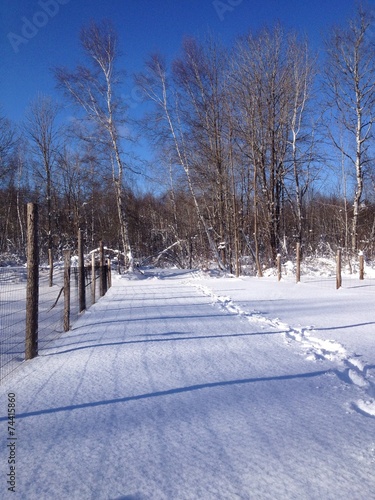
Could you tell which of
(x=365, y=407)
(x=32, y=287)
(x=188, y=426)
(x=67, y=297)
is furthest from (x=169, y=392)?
(x=67, y=297)

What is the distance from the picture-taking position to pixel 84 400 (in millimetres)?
3072

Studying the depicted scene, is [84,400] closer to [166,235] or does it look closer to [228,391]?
[228,391]

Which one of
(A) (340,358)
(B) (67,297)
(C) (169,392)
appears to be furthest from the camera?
(B) (67,297)

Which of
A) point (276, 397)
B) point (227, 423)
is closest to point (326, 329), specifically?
point (276, 397)

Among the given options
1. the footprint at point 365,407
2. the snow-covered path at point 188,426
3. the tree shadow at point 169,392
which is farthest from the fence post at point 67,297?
the footprint at point 365,407

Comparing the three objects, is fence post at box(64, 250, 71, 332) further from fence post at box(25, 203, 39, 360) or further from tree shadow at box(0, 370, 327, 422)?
tree shadow at box(0, 370, 327, 422)

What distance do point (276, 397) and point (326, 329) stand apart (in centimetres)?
282

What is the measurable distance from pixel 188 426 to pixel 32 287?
2999 mm

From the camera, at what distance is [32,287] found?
4711mm

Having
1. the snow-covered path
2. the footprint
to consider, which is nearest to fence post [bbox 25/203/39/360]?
the snow-covered path

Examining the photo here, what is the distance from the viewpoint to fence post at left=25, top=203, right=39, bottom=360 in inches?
181

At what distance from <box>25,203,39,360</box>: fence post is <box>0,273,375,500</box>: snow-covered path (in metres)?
0.23

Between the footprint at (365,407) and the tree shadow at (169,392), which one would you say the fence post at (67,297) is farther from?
the footprint at (365,407)

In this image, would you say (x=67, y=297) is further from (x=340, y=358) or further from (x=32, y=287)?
(x=340, y=358)
